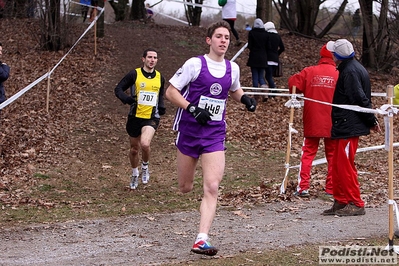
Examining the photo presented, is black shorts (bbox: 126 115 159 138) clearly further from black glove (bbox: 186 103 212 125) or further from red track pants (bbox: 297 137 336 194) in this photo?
black glove (bbox: 186 103 212 125)

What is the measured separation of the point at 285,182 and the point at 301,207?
2.95 feet

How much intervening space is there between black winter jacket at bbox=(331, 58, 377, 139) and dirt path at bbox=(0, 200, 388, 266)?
1054mm

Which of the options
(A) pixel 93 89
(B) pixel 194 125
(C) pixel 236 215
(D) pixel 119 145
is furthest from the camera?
(A) pixel 93 89

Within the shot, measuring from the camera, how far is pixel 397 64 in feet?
70.5

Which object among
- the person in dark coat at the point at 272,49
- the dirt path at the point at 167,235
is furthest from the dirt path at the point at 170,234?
the person in dark coat at the point at 272,49

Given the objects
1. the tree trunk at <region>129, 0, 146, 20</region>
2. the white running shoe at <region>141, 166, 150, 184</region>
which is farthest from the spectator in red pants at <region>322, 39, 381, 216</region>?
the tree trunk at <region>129, 0, 146, 20</region>

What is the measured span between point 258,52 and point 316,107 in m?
7.74

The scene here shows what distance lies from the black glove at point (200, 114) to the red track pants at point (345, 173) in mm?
2327

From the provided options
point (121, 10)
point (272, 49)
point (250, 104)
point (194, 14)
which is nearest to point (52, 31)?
point (272, 49)

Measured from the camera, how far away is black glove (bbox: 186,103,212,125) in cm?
625

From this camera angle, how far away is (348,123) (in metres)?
7.93

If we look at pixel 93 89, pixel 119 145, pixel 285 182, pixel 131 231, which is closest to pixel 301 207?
pixel 285 182

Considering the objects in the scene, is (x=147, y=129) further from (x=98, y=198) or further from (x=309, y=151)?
(x=309, y=151)

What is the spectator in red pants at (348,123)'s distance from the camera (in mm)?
7852
